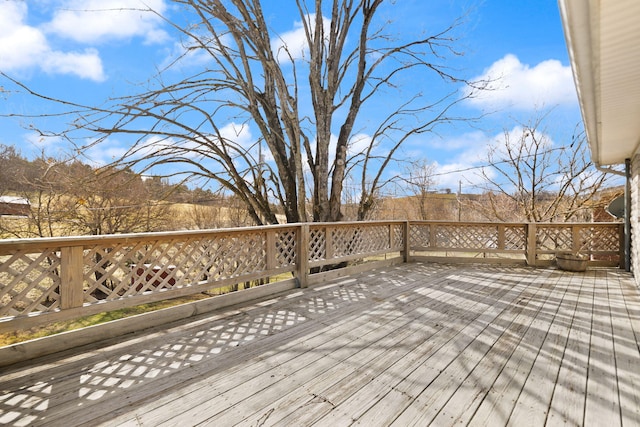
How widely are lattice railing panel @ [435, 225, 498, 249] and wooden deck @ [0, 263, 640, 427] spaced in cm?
283

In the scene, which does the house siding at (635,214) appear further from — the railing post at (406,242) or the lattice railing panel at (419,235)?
the railing post at (406,242)

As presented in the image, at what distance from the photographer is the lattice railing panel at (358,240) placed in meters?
5.25

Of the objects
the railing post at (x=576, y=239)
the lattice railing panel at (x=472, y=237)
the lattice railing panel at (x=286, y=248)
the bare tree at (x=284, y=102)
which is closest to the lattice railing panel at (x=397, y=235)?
the lattice railing panel at (x=472, y=237)

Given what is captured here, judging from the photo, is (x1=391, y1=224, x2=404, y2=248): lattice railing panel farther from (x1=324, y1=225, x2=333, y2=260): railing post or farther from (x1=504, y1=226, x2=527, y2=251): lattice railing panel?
(x1=504, y1=226, x2=527, y2=251): lattice railing panel

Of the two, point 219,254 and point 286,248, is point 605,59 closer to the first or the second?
point 286,248

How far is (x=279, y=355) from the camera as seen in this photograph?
7.46 feet

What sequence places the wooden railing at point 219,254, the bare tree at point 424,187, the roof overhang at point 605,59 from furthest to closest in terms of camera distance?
the bare tree at point 424,187
the wooden railing at point 219,254
the roof overhang at point 605,59

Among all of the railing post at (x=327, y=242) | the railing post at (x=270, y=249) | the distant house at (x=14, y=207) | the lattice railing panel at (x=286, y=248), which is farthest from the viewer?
the distant house at (x=14, y=207)

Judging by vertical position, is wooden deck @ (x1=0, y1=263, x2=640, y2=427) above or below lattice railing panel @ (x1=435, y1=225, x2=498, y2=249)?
below

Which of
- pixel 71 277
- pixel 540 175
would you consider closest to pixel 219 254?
pixel 71 277

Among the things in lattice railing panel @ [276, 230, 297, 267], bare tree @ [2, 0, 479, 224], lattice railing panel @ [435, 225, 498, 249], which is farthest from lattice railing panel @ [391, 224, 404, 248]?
lattice railing panel @ [276, 230, 297, 267]

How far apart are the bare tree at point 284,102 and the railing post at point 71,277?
364 centimetres

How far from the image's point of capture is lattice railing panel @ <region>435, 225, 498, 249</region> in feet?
20.8

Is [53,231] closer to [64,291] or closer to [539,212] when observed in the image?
[64,291]
